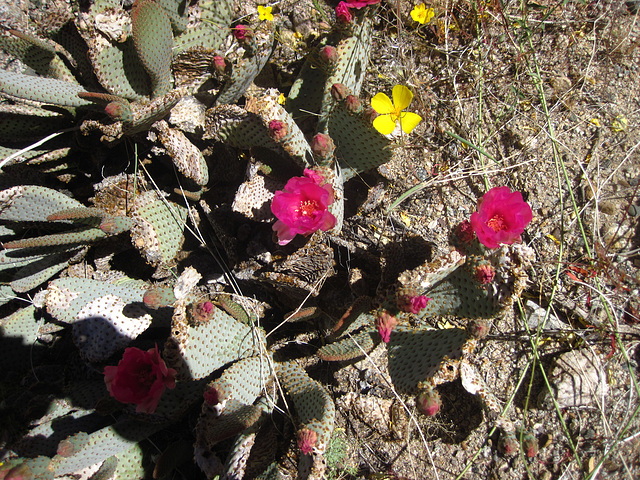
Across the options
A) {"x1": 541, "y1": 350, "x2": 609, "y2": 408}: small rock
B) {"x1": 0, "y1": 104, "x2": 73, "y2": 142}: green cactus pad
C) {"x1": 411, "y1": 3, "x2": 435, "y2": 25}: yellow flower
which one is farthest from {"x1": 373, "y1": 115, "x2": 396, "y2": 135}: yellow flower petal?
{"x1": 0, "y1": 104, "x2": 73, "y2": 142}: green cactus pad

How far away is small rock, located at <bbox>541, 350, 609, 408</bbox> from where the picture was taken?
6.68 ft

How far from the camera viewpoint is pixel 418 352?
1.77m

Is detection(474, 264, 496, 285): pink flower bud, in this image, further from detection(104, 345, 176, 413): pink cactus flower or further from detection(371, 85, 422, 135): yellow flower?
detection(104, 345, 176, 413): pink cactus flower

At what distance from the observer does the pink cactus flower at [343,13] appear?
68.4 inches

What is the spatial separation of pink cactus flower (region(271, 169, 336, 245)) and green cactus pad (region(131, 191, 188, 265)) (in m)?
0.81

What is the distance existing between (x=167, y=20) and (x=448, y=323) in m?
2.27

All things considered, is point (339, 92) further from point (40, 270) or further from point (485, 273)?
point (40, 270)

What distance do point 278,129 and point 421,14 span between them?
4.74ft

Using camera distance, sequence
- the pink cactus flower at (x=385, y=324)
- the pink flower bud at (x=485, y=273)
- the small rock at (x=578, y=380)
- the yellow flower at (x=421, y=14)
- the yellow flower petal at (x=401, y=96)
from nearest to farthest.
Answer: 1. the pink flower bud at (x=485, y=273)
2. the pink cactus flower at (x=385, y=324)
3. the yellow flower petal at (x=401, y=96)
4. the small rock at (x=578, y=380)
5. the yellow flower at (x=421, y=14)

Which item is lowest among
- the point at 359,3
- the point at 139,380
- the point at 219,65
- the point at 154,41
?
the point at 139,380

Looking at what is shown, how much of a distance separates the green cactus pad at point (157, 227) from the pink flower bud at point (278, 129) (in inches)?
36.2

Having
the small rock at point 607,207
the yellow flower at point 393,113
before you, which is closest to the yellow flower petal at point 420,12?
the yellow flower at point 393,113

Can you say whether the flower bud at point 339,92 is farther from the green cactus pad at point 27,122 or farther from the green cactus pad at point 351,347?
the green cactus pad at point 27,122

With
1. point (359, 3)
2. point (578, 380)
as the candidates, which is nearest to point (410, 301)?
point (578, 380)
